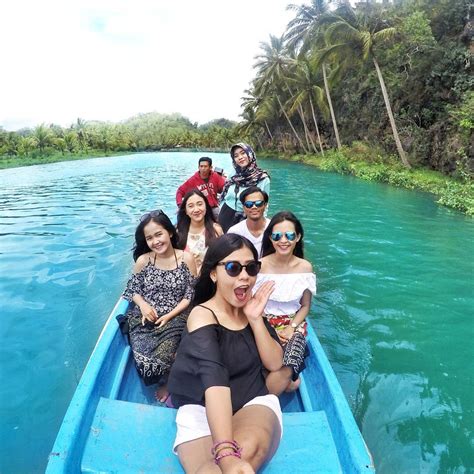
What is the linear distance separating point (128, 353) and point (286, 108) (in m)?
32.4

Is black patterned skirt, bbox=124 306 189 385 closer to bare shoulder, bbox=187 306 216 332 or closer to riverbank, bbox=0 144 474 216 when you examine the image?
bare shoulder, bbox=187 306 216 332

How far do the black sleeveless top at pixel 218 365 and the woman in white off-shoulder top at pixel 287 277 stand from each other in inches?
30.8

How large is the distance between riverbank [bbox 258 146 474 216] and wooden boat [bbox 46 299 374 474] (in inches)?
388

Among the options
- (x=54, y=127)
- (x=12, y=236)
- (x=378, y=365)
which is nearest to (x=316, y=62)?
(x=12, y=236)

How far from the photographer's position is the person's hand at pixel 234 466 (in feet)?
4.83

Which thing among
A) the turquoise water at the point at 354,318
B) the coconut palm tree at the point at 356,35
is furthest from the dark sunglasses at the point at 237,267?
the coconut palm tree at the point at 356,35

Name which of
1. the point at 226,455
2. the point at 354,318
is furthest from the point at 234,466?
the point at 354,318

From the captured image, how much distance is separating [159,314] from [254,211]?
1.30 metres

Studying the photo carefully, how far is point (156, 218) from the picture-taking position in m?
2.98

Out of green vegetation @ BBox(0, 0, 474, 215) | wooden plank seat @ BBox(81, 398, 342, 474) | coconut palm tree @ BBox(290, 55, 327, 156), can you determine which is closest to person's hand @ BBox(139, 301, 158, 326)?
wooden plank seat @ BBox(81, 398, 342, 474)

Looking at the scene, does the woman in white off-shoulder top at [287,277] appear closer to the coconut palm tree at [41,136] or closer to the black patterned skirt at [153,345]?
the black patterned skirt at [153,345]

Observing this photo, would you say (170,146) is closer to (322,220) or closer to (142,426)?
(322,220)

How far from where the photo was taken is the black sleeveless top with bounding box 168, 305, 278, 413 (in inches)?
69.7

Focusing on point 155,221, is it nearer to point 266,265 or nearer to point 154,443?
point 266,265
